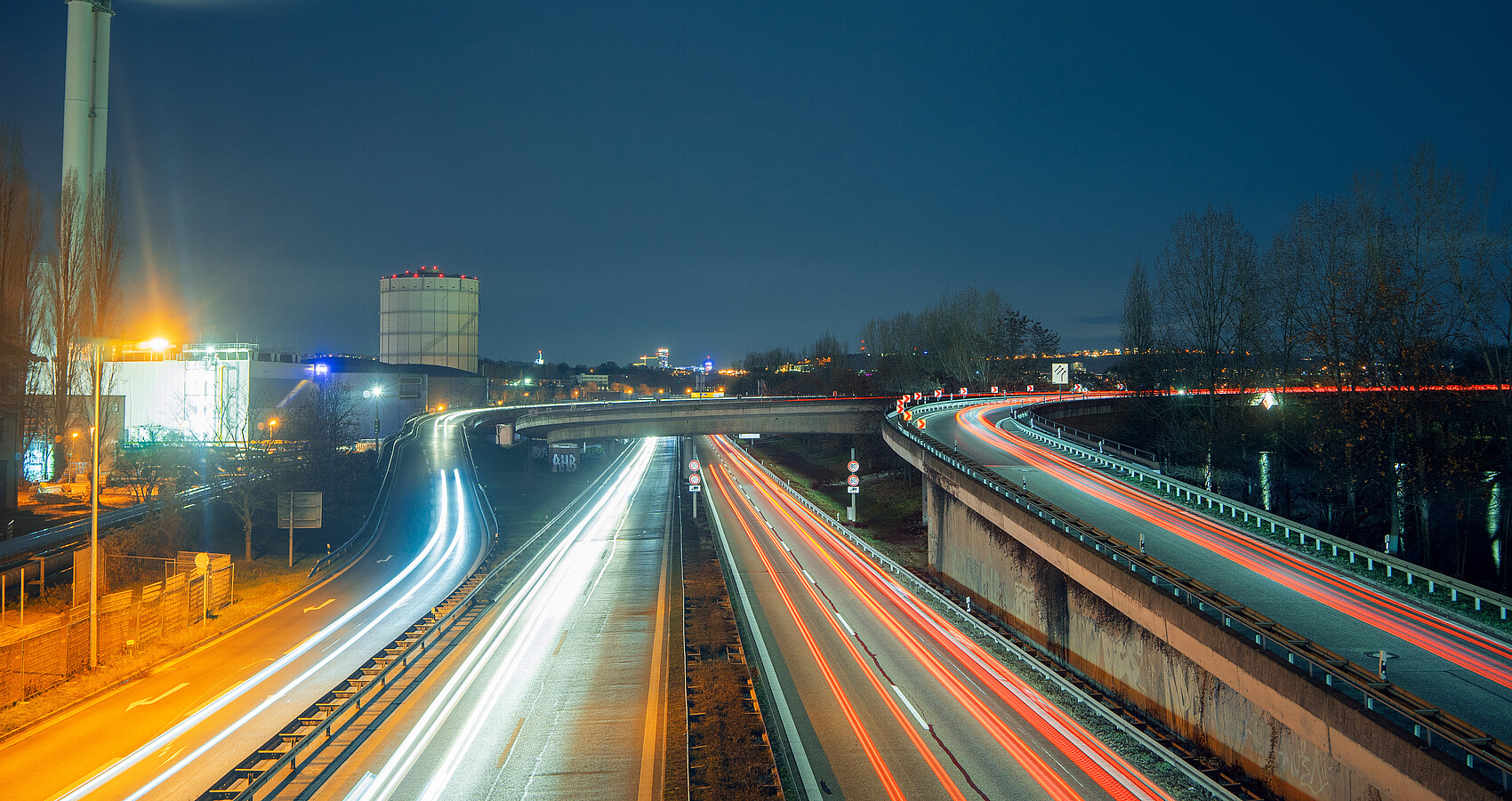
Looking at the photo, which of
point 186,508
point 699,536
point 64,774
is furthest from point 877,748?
point 186,508

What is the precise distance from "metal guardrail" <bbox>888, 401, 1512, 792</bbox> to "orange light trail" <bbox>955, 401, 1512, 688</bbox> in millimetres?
2744

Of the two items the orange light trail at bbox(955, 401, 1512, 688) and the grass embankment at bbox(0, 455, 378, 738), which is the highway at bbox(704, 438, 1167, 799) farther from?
the grass embankment at bbox(0, 455, 378, 738)

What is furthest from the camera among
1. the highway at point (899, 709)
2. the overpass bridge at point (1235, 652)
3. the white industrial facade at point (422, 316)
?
the white industrial facade at point (422, 316)

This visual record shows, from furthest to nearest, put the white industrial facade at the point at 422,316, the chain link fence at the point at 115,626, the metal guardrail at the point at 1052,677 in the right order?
the white industrial facade at the point at 422,316, the chain link fence at the point at 115,626, the metal guardrail at the point at 1052,677

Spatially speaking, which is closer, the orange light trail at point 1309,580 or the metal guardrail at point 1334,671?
the metal guardrail at point 1334,671

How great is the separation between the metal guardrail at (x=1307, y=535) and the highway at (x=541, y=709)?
17344mm

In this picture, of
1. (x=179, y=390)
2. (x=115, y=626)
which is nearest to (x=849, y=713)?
(x=115, y=626)

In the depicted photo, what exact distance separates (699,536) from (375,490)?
2307 centimetres

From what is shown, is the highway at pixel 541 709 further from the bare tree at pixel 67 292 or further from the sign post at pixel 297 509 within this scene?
the bare tree at pixel 67 292

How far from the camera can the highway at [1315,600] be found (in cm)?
1310

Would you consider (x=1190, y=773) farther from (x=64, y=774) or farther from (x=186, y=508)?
(x=186, y=508)

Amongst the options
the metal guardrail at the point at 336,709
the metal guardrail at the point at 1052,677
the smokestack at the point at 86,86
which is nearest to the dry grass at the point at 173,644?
the metal guardrail at the point at 336,709

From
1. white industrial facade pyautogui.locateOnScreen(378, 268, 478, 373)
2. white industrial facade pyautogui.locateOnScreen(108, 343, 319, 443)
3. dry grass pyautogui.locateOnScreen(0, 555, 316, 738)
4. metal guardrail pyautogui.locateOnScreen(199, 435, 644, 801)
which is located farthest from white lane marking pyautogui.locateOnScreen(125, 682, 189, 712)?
white industrial facade pyautogui.locateOnScreen(378, 268, 478, 373)

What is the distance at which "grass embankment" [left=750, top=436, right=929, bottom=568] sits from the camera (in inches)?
1620
